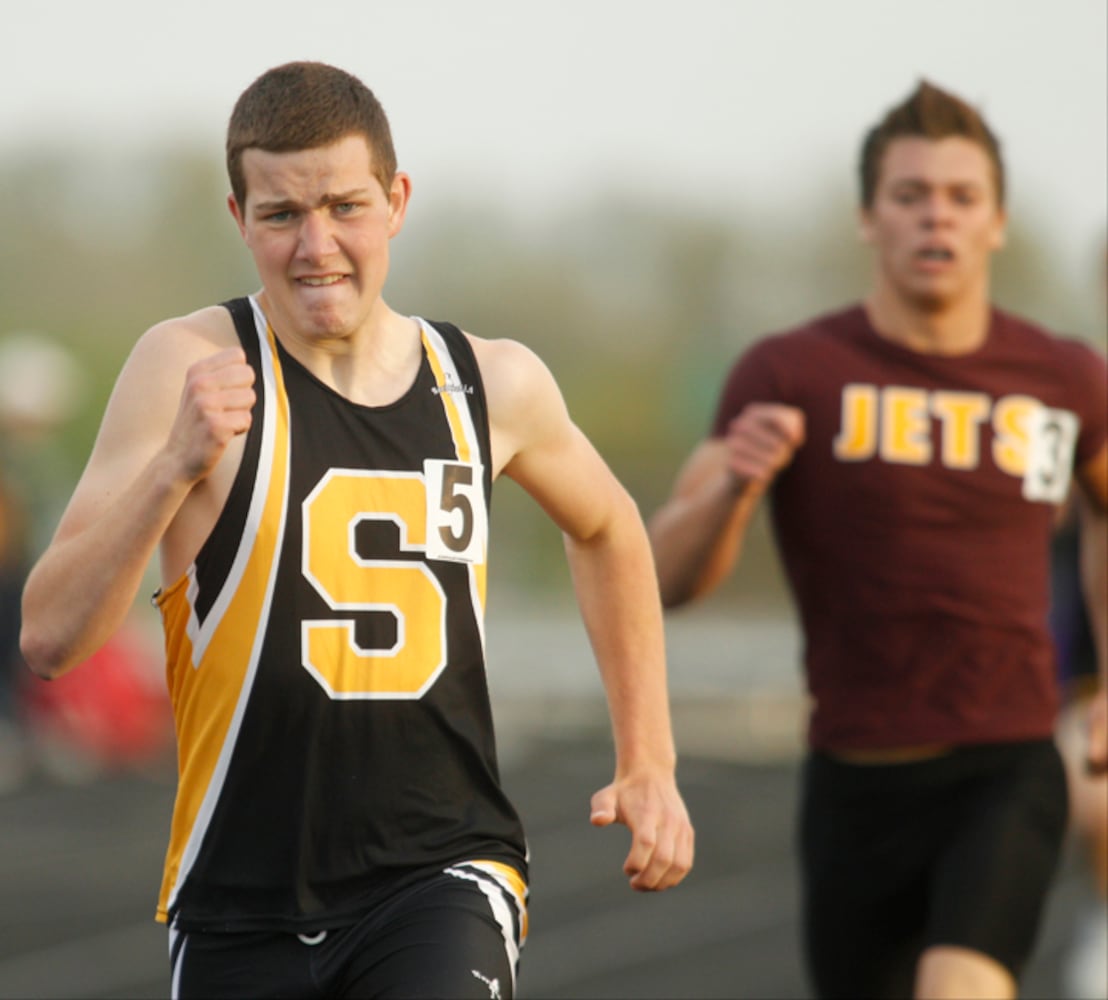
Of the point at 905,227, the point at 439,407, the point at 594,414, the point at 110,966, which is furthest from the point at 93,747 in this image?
the point at 594,414

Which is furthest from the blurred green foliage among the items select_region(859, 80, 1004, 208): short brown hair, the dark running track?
select_region(859, 80, 1004, 208): short brown hair

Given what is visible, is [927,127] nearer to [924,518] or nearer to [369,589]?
[924,518]

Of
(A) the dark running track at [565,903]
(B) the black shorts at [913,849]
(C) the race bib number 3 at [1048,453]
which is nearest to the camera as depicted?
(B) the black shorts at [913,849]

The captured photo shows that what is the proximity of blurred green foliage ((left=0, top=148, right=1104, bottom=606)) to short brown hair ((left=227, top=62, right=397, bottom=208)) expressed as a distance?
2180cm

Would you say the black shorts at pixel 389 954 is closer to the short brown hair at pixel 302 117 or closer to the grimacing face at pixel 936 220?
the short brown hair at pixel 302 117

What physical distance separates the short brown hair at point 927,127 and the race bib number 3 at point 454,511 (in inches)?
92.7

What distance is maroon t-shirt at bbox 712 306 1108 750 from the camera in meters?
5.43

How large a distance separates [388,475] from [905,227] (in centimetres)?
234

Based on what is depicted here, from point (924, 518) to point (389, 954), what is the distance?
237 cm

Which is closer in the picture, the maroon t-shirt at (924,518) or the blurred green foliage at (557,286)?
the maroon t-shirt at (924,518)

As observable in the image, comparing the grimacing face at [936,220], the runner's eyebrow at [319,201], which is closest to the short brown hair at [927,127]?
the grimacing face at [936,220]

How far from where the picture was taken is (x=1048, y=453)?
5605 mm

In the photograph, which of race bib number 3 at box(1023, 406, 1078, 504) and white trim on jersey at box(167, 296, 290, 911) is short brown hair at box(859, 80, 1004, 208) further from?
white trim on jersey at box(167, 296, 290, 911)

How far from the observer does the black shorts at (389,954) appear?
11.8 ft
